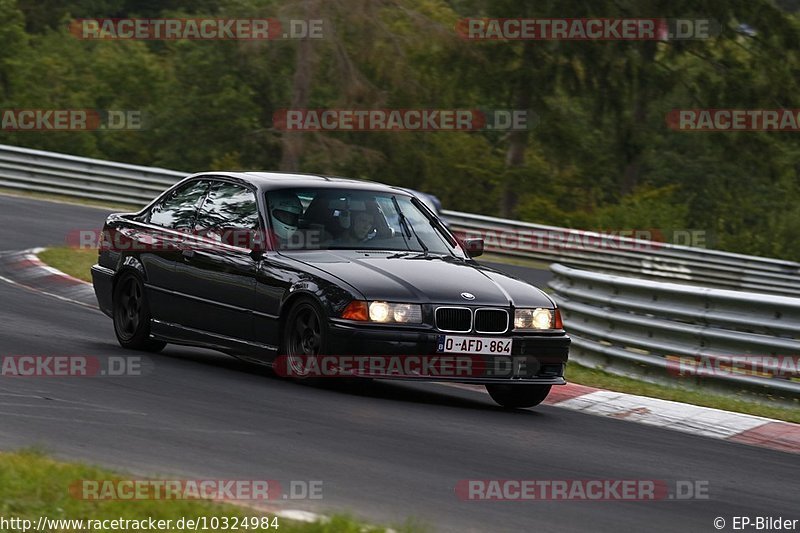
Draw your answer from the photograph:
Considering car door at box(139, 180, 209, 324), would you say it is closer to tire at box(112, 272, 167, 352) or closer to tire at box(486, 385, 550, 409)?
tire at box(112, 272, 167, 352)

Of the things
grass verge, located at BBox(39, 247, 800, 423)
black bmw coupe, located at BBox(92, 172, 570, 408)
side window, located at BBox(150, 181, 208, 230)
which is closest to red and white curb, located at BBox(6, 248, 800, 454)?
grass verge, located at BBox(39, 247, 800, 423)

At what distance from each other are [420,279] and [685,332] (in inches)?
129

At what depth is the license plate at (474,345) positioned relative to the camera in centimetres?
887

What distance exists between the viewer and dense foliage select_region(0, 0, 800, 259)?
39375 millimetres

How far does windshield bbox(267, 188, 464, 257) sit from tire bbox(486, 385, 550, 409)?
110 centimetres

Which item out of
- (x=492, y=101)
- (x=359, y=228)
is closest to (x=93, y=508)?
(x=359, y=228)

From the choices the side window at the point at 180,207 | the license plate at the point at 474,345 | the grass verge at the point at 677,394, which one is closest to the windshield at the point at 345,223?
the side window at the point at 180,207

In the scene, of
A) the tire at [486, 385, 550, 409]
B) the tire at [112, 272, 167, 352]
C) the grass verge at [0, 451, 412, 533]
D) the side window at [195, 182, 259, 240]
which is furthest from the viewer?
the tire at [112, 272, 167, 352]

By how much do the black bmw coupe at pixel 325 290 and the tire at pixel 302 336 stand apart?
1 cm

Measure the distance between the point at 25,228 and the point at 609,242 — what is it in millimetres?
11262

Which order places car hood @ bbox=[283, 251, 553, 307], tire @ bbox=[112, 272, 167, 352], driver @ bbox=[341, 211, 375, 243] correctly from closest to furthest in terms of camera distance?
car hood @ bbox=[283, 251, 553, 307]
driver @ bbox=[341, 211, 375, 243]
tire @ bbox=[112, 272, 167, 352]

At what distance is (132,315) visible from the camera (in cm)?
1107

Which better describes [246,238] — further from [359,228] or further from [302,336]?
[302,336]

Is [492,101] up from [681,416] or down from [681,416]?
up
